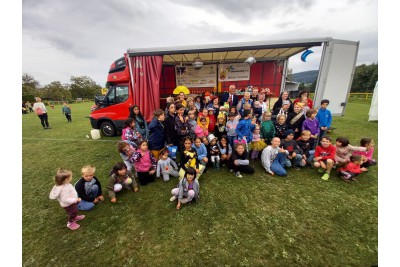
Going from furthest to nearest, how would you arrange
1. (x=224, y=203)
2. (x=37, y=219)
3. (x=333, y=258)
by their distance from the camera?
(x=224, y=203) → (x=37, y=219) → (x=333, y=258)

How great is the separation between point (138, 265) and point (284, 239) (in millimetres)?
2212

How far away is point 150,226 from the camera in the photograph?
9.07 ft

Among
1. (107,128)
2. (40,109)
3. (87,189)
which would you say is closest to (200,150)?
(87,189)

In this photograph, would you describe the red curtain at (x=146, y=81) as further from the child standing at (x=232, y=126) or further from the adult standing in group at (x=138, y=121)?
the child standing at (x=232, y=126)

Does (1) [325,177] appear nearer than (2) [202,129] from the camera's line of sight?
Yes

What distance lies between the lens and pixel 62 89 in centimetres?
5816

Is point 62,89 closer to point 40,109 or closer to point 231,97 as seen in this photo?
point 40,109

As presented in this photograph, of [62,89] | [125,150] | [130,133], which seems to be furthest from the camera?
[62,89]

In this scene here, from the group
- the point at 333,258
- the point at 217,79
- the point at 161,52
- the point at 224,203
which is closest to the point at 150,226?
the point at 224,203

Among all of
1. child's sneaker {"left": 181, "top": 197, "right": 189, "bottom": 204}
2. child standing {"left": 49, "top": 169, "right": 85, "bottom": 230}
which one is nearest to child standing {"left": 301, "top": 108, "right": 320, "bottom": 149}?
child's sneaker {"left": 181, "top": 197, "right": 189, "bottom": 204}

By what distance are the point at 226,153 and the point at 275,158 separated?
1.36 metres

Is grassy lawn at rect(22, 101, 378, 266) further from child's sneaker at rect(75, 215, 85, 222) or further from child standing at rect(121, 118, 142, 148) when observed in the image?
child standing at rect(121, 118, 142, 148)

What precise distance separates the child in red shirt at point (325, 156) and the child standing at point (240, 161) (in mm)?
1789

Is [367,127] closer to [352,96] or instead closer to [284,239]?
[284,239]
